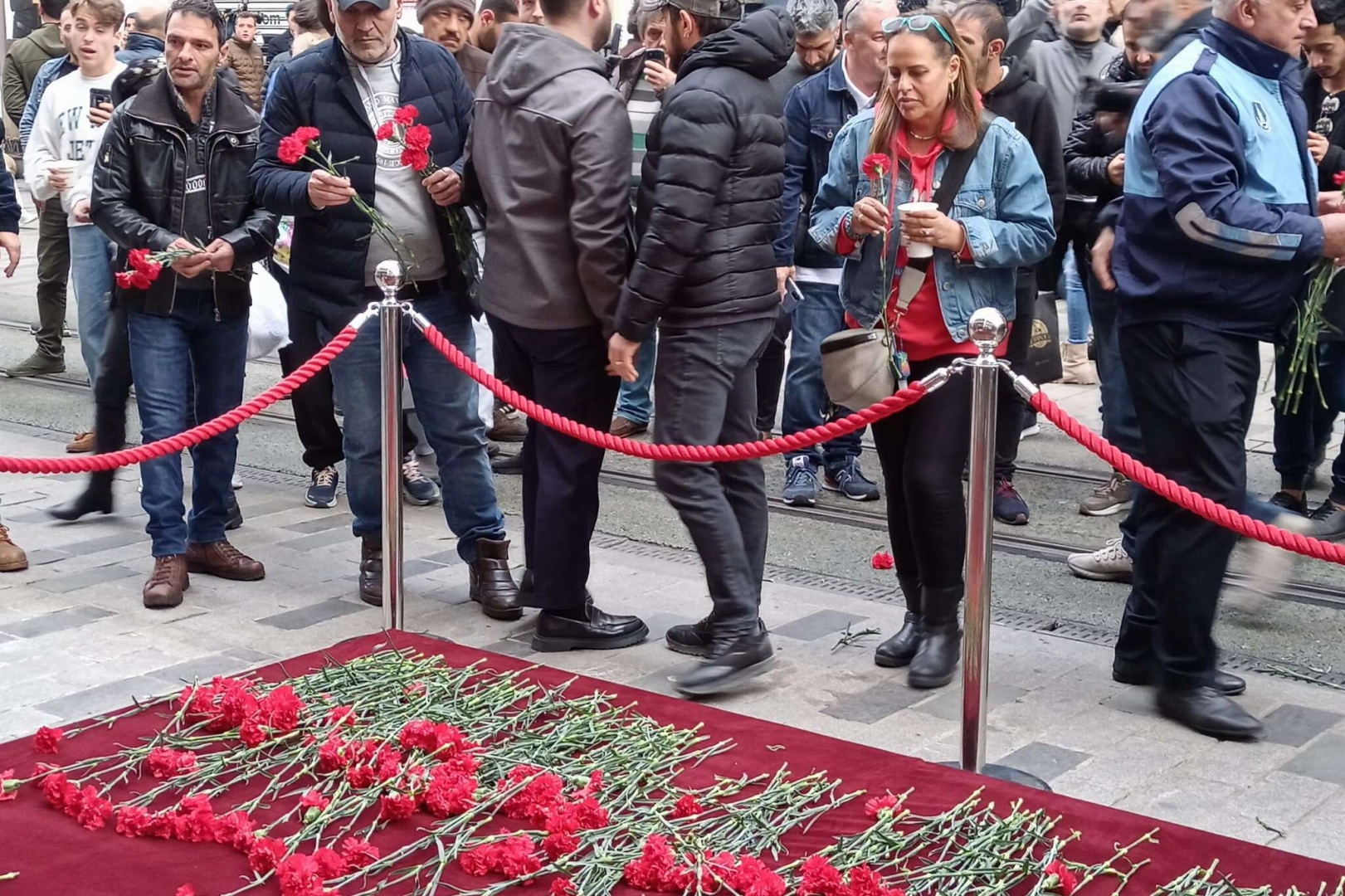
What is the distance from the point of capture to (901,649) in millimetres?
5215

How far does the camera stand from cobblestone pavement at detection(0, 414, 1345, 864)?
4.30 m

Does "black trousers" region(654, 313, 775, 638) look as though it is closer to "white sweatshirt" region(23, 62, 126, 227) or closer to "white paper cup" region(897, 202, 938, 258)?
"white paper cup" region(897, 202, 938, 258)

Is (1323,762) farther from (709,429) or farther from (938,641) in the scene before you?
(709,429)

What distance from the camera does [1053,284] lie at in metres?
7.24

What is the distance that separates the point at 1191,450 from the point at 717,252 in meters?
1.41

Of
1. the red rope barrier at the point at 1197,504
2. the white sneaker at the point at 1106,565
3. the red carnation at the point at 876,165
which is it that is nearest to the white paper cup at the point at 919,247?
the red carnation at the point at 876,165

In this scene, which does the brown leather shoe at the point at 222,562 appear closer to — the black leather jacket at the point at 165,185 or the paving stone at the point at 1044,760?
the black leather jacket at the point at 165,185

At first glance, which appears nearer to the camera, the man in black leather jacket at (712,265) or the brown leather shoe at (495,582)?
the man in black leather jacket at (712,265)

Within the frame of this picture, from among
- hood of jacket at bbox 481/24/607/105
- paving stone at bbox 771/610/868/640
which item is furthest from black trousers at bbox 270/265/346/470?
paving stone at bbox 771/610/868/640

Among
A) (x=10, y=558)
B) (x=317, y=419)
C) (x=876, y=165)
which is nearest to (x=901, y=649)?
(x=876, y=165)

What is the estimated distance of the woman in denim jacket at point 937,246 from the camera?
4.84 meters

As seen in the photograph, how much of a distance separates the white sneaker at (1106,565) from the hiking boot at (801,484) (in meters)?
1.39

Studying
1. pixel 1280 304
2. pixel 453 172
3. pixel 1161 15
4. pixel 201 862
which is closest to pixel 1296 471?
pixel 1161 15

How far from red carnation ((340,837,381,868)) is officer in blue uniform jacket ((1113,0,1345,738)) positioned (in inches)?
88.9
